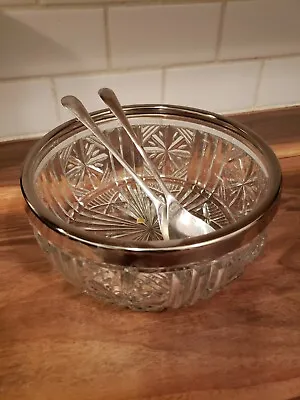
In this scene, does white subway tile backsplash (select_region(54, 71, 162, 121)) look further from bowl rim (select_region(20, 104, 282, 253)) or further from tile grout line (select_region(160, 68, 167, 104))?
bowl rim (select_region(20, 104, 282, 253))

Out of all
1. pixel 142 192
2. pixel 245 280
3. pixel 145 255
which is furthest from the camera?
pixel 142 192

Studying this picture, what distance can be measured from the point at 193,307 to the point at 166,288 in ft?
0.17

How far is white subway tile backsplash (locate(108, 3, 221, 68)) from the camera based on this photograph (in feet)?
2.14

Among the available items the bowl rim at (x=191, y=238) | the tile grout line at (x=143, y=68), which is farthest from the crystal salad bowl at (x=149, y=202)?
the tile grout line at (x=143, y=68)

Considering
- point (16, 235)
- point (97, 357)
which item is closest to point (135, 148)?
point (16, 235)

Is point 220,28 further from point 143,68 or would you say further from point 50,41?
point 50,41

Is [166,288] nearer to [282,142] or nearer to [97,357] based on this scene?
[97,357]

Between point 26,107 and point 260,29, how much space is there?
1.03 ft

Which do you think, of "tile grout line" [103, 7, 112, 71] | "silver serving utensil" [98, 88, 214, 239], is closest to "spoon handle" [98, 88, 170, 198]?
"silver serving utensil" [98, 88, 214, 239]

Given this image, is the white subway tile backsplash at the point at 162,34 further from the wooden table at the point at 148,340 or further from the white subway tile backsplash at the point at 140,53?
the wooden table at the point at 148,340

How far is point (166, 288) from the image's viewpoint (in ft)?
1.50

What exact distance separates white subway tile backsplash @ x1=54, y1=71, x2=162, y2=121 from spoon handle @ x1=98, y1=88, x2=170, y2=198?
117 mm

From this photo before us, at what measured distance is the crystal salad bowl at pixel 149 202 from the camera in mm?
427

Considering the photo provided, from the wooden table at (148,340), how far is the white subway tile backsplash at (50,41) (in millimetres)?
226
